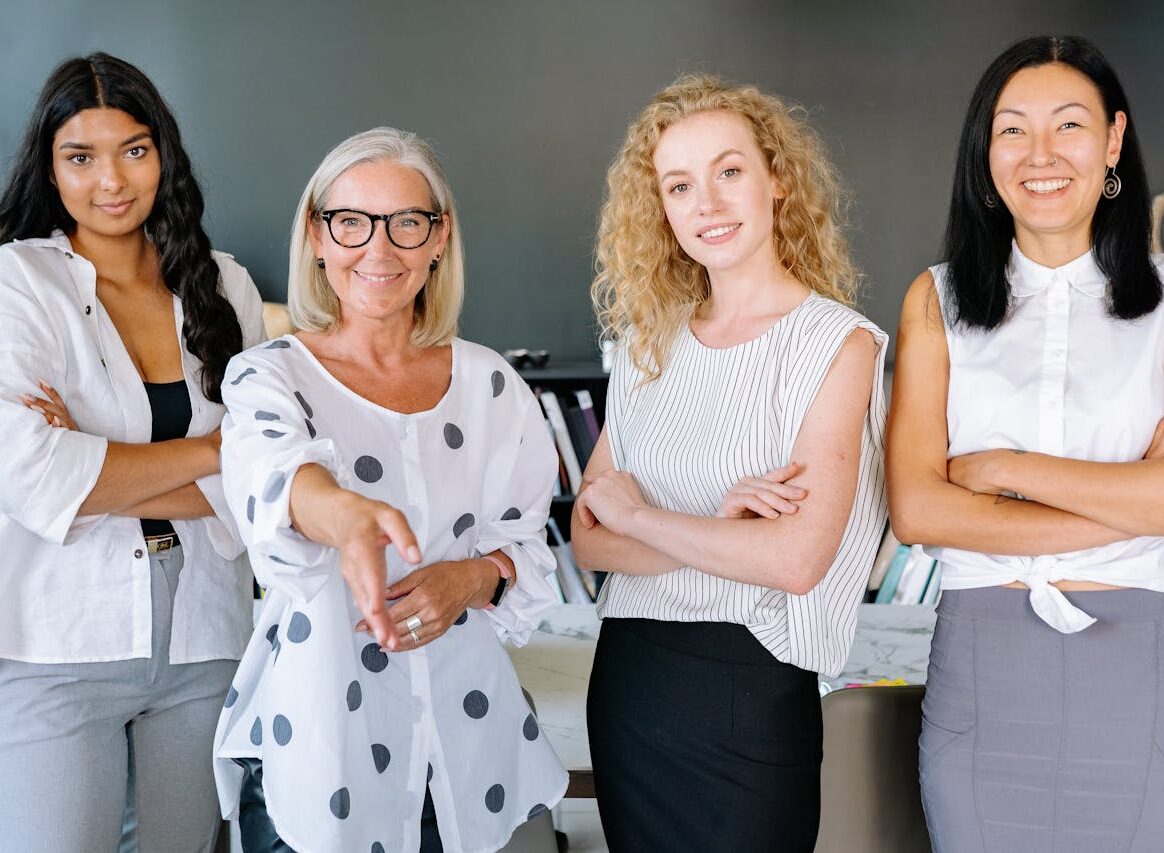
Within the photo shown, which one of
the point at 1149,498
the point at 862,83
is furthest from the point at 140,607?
the point at 862,83

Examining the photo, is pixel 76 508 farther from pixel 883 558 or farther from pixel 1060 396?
pixel 883 558

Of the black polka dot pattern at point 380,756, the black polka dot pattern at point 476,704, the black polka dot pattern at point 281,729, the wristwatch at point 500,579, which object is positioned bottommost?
the black polka dot pattern at point 380,756

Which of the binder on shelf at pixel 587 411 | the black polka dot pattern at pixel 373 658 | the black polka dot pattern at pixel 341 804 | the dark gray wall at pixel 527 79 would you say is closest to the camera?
the black polka dot pattern at pixel 341 804

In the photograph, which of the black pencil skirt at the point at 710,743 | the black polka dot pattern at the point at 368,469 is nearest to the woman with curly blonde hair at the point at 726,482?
the black pencil skirt at the point at 710,743

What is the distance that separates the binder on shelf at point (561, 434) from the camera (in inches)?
171

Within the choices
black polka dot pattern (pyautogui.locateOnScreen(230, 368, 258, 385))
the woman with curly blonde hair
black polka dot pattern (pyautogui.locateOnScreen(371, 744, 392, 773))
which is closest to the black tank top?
black polka dot pattern (pyautogui.locateOnScreen(230, 368, 258, 385))

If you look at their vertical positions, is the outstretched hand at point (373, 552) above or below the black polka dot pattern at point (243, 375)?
below

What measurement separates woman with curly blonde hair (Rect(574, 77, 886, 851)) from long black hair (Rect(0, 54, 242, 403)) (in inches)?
28.9

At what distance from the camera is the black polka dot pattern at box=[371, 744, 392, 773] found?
1.72 metres

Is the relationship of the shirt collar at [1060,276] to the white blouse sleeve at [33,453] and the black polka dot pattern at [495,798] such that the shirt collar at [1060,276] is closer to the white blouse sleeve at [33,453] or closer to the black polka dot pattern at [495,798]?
the black polka dot pattern at [495,798]

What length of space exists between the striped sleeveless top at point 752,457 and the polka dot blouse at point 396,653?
201 millimetres

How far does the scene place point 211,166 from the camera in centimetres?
491

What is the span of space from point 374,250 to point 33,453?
0.64 metres

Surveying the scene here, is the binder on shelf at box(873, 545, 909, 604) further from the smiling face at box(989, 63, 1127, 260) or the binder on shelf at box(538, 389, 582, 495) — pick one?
the smiling face at box(989, 63, 1127, 260)
